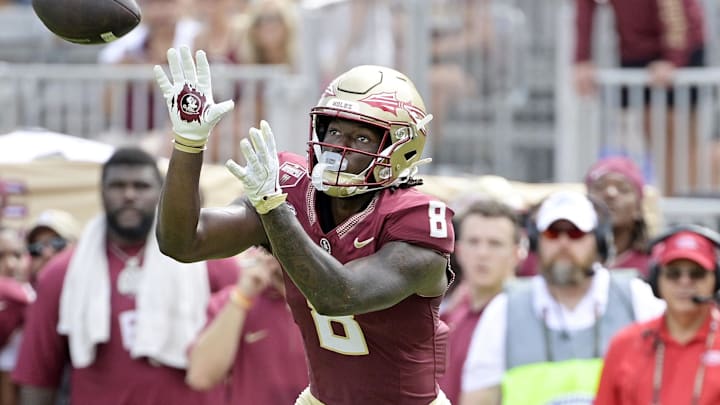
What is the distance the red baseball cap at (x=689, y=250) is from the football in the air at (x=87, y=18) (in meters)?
2.65

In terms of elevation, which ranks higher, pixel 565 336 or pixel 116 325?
pixel 565 336

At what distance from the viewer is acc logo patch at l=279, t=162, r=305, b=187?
16.3 feet

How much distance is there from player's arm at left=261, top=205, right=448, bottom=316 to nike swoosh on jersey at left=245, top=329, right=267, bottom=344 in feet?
8.86

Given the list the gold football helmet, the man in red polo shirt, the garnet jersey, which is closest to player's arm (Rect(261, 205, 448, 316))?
the garnet jersey

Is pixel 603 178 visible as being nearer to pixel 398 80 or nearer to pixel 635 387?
pixel 635 387

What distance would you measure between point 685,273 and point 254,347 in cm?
209

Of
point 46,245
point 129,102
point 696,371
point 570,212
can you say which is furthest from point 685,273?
point 129,102

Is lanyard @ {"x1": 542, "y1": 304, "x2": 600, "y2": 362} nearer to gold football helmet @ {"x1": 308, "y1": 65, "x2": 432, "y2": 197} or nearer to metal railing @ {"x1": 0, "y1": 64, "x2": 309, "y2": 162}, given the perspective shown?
gold football helmet @ {"x1": 308, "y1": 65, "x2": 432, "y2": 197}

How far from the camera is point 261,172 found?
14.4 feet

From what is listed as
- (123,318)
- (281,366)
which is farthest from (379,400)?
(123,318)

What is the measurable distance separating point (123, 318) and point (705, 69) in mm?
4019

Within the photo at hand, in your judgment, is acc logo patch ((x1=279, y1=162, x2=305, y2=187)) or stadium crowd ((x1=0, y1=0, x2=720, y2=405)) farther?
stadium crowd ((x1=0, y1=0, x2=720, y2=405))

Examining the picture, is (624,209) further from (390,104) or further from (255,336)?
(390,104)

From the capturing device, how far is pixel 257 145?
436cm
